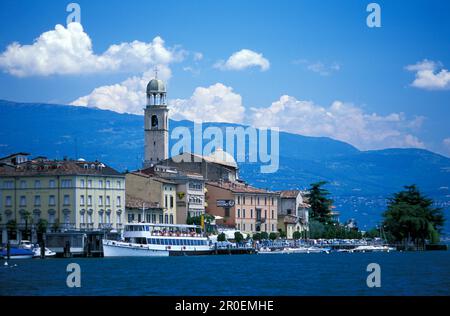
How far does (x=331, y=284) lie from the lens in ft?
220

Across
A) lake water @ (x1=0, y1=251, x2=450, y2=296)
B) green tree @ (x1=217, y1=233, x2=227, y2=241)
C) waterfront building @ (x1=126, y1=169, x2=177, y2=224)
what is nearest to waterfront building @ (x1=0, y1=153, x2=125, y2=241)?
waterfront building @ (x1=126, y1=169, x2=177, y2=224)

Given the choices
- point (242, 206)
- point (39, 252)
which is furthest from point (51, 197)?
point (242, 206)

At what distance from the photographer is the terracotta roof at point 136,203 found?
12812cm

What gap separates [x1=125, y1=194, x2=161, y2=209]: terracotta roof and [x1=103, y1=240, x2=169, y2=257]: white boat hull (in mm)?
13327

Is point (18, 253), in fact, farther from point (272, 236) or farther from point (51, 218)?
point (272, 236)

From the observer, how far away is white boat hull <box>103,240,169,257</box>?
109062mm

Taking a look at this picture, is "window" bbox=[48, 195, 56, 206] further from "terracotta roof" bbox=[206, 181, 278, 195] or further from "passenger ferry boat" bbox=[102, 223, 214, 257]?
"terracotta roof" bbox=[206, 181, 278, 195]

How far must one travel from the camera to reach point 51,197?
117 m

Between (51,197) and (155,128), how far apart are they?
4726 centimetres

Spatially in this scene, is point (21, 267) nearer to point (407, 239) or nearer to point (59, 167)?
point (59, 167)

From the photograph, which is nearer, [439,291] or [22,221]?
[439,291]

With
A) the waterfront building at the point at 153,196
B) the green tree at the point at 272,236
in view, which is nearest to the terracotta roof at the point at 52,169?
the waterfront building at the point at 153,196
